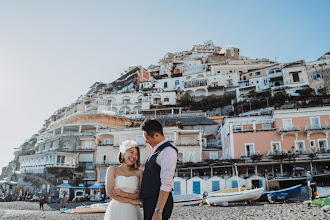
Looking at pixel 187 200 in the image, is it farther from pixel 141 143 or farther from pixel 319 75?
pixel 319 75

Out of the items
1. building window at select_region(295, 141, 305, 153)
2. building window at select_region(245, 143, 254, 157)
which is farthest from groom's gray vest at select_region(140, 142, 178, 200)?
building window at select_region(295, 141, 305, 153)

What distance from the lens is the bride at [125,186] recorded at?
3490 mm

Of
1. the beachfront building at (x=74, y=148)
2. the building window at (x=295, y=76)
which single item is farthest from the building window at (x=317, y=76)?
the beachfront building at (x=74, y=148)

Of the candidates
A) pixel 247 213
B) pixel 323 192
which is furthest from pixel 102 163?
pixel 323 192

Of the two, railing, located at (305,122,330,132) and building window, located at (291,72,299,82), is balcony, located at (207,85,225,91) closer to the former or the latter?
building window, located at (291,72,299,82)

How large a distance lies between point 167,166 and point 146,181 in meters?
0.40

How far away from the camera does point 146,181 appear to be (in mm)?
3240

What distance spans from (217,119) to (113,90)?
38184 mm

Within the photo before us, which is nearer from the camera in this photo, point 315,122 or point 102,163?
point 315,122

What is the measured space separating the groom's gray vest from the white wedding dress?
1.05 feet

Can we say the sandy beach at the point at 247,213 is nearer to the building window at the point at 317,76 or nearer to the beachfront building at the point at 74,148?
the beachfront building at the point at 74,148

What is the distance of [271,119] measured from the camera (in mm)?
27047

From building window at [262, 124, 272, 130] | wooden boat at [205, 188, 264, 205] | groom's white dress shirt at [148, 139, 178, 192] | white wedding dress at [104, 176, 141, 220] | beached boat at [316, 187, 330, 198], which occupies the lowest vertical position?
wooden boat at [205, 188, 264, 205]

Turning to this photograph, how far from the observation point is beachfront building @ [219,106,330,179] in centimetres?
2430
